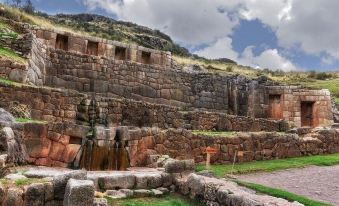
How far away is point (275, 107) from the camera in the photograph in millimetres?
25781

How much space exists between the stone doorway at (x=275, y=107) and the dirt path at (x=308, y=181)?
11930mm

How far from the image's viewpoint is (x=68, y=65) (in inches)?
750

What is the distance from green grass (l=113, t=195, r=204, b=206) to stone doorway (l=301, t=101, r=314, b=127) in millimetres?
18700

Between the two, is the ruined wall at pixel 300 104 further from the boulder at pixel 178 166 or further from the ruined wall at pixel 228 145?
the boulder at pixel 178 166

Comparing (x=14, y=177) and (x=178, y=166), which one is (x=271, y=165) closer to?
(x=178, y=166)

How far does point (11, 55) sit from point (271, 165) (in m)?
10.0

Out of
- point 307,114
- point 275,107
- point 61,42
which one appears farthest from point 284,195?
point 307,114

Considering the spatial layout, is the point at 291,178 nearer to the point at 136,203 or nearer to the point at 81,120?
the point at 136,203

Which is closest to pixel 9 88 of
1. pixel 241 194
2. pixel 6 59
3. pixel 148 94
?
pixel 6 59

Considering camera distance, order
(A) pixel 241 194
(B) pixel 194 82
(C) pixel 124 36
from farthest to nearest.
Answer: (C) pixel 124 36
(B) pixel 194 82
(A) pixel 241 194

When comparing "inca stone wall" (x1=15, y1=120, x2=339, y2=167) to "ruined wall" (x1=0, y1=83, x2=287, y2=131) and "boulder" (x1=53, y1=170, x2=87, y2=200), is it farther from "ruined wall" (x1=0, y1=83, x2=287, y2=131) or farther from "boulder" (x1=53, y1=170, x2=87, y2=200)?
"boulder" (x1=53, y1=170, x2=87, y2=200)

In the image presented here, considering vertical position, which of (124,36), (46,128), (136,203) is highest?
(124,36)

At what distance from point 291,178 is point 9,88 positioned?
8673 millimetres

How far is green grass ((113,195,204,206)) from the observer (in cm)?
770
